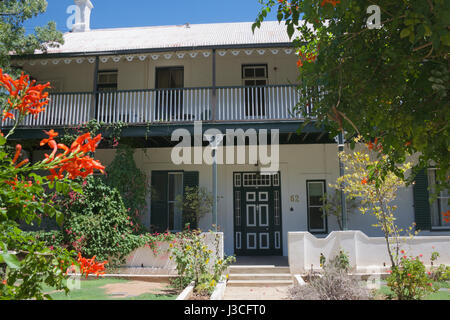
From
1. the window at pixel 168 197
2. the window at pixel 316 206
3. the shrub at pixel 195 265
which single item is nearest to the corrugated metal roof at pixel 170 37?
the window at pixel 168 197

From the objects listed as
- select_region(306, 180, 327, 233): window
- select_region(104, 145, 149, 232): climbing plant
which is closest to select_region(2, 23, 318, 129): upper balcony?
select_region(104, 145, 149, 232): climbing plant

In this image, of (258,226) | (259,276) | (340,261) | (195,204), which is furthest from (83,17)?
(340,261)

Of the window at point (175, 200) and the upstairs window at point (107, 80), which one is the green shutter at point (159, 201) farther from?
the upstairs window at point (107, 80)

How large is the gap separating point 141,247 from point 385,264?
6208 millimetres

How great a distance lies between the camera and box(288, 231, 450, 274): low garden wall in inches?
329

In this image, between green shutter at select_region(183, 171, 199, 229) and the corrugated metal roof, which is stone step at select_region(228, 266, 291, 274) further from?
the corrugated metal roof

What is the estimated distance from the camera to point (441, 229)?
10.4 m

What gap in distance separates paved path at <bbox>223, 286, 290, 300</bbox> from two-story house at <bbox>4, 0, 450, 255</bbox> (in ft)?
10.8

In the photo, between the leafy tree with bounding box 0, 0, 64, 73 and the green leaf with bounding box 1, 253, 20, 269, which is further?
the leafy tree with bounding box 0, 0, 64, 73

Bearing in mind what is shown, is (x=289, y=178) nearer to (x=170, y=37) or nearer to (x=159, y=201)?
(x=159, y=201)

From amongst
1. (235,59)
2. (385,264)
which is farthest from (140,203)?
(385,264)

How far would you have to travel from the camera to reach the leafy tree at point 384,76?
257 cm
